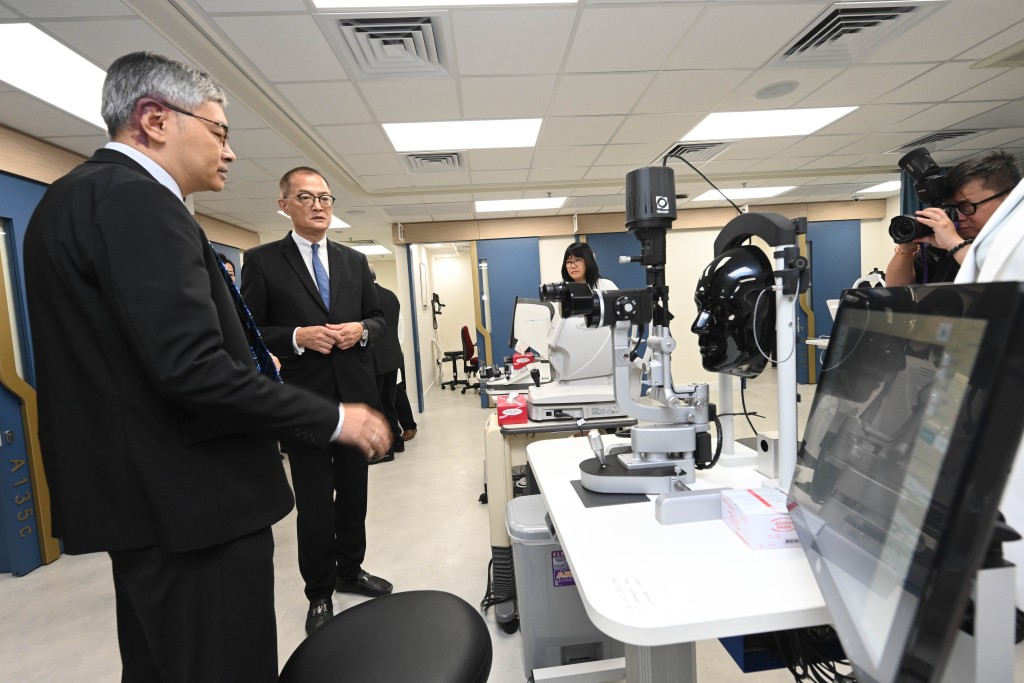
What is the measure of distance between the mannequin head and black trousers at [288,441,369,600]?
1.30 m

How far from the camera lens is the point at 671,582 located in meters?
0.72

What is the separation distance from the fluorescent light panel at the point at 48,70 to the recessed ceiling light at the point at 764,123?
3887mm

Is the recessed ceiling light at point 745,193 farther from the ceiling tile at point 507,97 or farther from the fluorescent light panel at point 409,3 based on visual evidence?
the fluorescent light panel at point 409,3

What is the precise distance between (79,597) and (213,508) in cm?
241

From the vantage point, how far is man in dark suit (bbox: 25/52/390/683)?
76 centimetres

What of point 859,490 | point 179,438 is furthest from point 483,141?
point 859,490

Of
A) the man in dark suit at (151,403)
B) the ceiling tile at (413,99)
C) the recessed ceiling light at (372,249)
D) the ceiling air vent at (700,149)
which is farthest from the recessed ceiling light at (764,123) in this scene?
the recessed ceiling light at (372,249)

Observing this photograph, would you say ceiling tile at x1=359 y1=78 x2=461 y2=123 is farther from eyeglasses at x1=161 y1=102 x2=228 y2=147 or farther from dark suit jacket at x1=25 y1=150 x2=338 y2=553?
dark suit jacket at x1=25 y1=150 x2=338 y2=553

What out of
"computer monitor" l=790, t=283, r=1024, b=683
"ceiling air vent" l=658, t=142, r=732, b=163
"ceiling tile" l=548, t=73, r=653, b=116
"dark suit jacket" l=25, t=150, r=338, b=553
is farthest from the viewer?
"ceiling air vent" l=658, t=142, r=732, b=163

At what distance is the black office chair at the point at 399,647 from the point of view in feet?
2.58

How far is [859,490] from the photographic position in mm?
615

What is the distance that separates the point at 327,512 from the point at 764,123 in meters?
4.21

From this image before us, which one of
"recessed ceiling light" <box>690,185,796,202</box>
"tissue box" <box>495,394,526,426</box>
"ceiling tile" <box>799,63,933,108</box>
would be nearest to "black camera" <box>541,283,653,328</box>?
"tissue box" <box>495,394,526,426</box>

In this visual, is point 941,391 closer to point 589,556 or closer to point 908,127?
point 589,556
